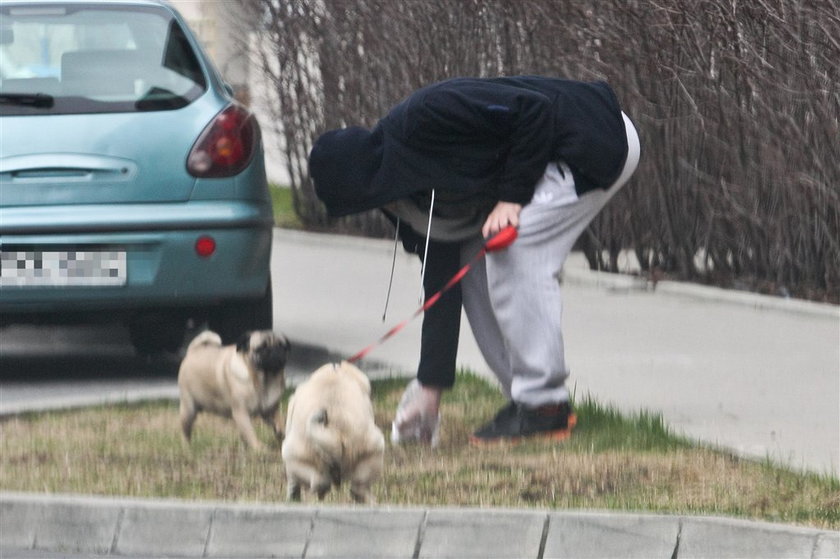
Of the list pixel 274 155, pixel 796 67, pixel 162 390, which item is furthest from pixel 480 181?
pixel 274 155

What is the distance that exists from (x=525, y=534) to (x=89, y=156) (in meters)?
3.14

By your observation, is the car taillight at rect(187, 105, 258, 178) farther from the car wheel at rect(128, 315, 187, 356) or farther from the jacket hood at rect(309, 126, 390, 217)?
the jacket hood at rect(309, 126, 390, 217)

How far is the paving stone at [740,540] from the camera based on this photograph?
455 cm

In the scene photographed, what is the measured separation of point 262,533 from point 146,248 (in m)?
2.66

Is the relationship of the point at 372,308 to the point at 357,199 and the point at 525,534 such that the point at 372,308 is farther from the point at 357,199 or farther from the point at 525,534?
the point at 525,534

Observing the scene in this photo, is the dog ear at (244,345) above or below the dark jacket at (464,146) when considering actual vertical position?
below

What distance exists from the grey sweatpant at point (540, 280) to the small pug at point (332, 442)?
954 mm

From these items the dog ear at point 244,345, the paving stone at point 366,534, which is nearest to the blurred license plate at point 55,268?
the dog ear at point 244,345

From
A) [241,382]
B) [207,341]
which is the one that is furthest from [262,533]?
[207,341]

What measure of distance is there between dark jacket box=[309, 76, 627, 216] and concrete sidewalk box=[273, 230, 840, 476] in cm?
108

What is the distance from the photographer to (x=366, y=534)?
4688 mm

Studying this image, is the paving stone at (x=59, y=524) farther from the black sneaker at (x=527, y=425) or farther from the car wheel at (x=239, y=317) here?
the car wheel at (x=239, y=317)

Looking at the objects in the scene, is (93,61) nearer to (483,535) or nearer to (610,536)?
(483,535)

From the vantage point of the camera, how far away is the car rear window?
734 cm
